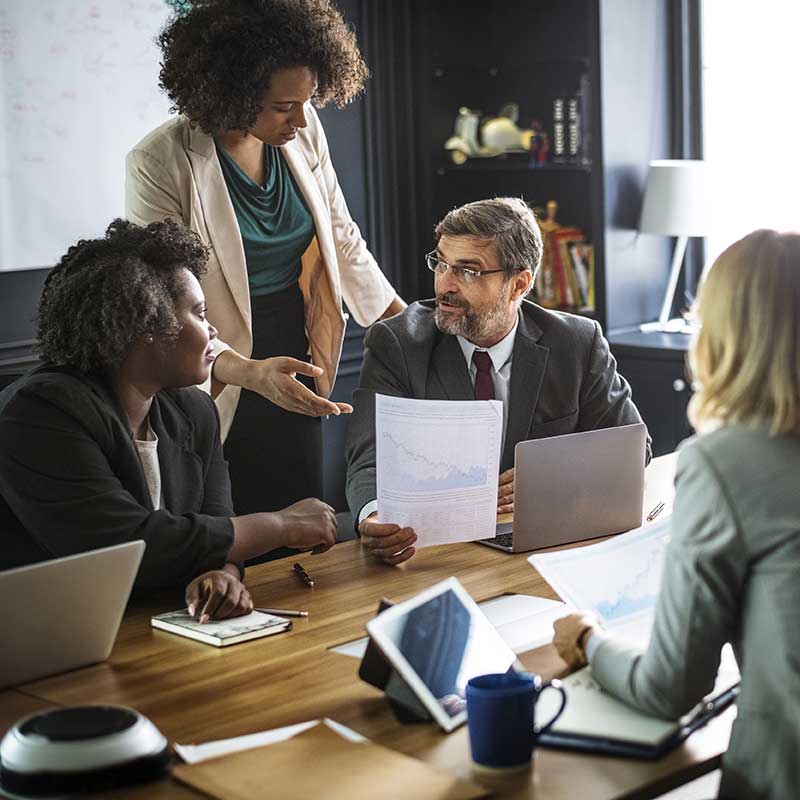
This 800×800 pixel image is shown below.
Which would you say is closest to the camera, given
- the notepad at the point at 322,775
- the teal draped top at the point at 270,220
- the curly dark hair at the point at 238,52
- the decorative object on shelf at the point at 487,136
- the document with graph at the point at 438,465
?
the notepad at the point at 322,775

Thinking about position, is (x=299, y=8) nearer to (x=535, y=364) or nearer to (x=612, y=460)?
(x=535, y=364)

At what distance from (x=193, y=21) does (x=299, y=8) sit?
243 mm

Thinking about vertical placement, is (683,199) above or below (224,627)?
above

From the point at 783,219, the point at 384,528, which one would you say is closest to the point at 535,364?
the point at 384,528

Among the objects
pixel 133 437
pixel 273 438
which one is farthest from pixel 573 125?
pixel 133 437

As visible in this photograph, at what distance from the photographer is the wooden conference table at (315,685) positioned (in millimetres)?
1488

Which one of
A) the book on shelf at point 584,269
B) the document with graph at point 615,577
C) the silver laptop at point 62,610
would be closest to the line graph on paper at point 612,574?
the document with graph at point 615,577

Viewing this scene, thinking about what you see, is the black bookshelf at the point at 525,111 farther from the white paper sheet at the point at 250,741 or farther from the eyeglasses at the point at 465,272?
the white paper sheet at the point at 250,741

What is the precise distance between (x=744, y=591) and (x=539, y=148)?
139 inches

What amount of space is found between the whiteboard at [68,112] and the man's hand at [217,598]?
2.07 metres

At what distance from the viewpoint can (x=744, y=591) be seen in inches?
58.6

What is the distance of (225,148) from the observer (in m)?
3.12

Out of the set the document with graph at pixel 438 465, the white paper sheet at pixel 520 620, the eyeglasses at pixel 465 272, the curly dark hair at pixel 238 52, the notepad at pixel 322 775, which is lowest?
the white paper sheet at pixel 520 620

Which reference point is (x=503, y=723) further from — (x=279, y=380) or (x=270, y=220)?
(x=270, y=220)
